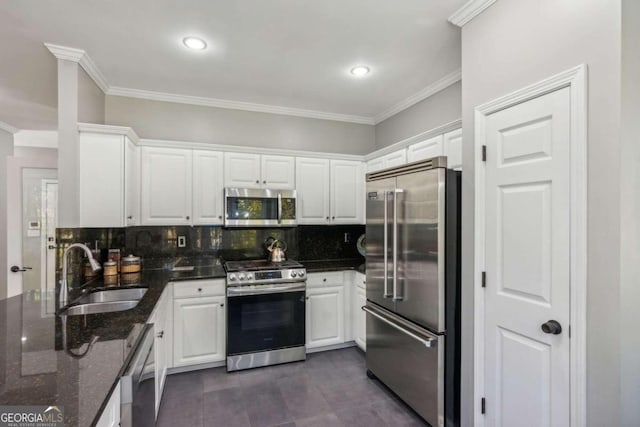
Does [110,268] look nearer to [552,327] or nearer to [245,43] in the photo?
[245,43]

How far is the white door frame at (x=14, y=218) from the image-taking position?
4137 mm

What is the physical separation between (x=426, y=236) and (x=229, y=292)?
1.86m

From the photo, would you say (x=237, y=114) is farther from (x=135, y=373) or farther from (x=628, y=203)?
(x=628, y=203)

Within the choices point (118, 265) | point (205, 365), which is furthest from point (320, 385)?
point (118, 265)

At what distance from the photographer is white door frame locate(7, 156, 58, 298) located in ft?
13.6

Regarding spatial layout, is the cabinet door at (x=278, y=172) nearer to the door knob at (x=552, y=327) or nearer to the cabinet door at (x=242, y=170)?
the cabinet door at (x=242, y=170)

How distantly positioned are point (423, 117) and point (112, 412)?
3351mm

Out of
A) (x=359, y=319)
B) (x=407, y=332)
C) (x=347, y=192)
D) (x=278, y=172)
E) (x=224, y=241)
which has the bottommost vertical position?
(x=359, y=319)

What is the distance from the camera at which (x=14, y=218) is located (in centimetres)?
418

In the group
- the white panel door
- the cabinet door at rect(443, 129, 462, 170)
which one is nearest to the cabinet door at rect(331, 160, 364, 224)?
the cabinet door at rect(443, 129, 462, 170)

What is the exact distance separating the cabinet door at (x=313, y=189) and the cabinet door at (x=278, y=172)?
72 millimetres

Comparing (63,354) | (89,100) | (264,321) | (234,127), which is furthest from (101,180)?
(264,321)

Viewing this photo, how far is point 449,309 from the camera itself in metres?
2.06

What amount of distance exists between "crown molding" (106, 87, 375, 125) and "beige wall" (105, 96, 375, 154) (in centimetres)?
4
